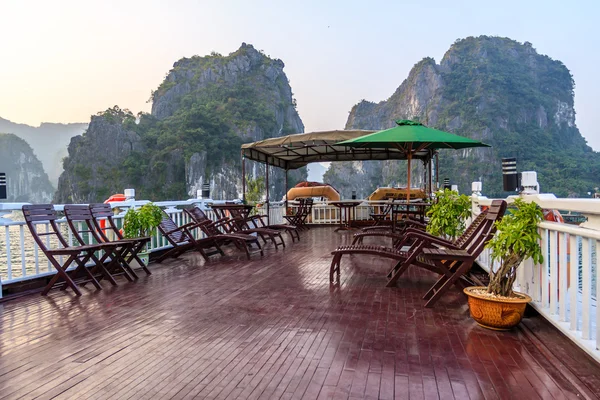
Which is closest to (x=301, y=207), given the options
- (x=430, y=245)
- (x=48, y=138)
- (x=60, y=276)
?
(x=430, y=245)

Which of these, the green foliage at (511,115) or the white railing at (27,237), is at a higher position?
the green foliage at (511,115)

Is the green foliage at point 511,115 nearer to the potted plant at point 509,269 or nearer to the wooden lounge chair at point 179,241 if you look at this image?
the wooden lounge chair at point 179,241

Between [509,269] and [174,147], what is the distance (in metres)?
53.8

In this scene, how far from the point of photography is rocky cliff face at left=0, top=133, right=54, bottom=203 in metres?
82.5

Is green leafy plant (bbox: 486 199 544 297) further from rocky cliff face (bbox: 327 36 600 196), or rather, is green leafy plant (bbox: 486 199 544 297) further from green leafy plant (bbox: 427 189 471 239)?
rocky cliff face (bbox: 327 36 600 196)

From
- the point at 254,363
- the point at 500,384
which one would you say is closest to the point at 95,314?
the point at 254,363

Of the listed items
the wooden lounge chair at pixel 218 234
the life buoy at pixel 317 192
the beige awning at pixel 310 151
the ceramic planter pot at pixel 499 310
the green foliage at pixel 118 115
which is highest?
the green foliage at pixel 118 115

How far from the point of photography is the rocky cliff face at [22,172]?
82.5 m

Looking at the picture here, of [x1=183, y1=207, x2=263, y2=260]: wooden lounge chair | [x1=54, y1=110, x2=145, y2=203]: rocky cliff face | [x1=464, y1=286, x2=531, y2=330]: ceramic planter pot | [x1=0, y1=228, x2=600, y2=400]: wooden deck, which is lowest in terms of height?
[x1=0, y1=228, x2=600, y2=400]: wooden deck

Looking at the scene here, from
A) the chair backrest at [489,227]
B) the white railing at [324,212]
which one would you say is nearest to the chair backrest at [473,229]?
the chair backrest at [489,227]

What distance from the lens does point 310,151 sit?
10211mm

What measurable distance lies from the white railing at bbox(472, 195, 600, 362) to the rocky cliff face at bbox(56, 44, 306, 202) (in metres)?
46.7

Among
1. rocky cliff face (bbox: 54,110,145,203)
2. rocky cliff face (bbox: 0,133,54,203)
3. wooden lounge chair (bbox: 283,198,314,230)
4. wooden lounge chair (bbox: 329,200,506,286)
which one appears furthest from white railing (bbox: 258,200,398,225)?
rocky cliff face (bbox: 0,133,54,203)

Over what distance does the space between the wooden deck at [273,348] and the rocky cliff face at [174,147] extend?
45796 millimetres
